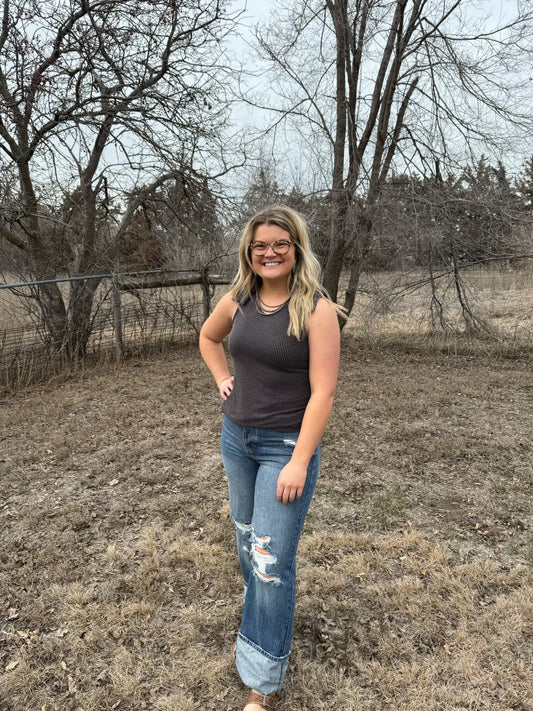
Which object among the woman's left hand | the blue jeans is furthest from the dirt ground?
the woman's left hand

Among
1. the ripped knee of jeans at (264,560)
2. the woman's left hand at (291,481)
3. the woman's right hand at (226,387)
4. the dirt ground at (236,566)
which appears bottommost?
the dirt ground at (236,566)

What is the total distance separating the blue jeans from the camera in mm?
1544

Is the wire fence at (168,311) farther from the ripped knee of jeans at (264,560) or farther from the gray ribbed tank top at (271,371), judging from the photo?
the ripped knee of jeans at (264,560)

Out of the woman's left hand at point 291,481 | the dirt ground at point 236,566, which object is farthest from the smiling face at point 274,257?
the dirt ground at point 236,566

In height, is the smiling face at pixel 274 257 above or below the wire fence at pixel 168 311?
above

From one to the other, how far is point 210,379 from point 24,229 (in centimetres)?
361

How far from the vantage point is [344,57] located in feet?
26.0

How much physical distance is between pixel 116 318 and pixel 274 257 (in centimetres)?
587

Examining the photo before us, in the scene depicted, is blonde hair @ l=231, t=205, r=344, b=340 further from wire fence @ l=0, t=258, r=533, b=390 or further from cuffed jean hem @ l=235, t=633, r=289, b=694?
wire fence @ l=0, t=258, r=533, b=390

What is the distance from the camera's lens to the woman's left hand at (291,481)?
1.47 metres

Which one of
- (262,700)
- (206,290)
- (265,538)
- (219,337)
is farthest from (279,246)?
(206,290)

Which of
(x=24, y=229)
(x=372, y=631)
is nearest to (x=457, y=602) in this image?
(x=372, y=631)

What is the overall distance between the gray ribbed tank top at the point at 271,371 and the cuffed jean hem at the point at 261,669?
2.64ft

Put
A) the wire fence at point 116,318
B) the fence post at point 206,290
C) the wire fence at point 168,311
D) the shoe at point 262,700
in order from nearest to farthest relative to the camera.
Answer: the shoe at point 262,700
the wire fence at point 116,318
the wire fence at point 168,311
the fence post at point 206,290
